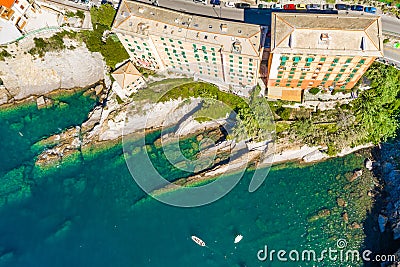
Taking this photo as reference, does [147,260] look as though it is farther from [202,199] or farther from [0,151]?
[0,151]

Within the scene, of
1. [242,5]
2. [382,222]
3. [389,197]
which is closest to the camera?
[382,222]

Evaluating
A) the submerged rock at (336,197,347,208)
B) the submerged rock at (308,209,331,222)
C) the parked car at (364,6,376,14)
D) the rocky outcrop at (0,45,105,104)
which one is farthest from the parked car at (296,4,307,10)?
the rocky outcrop at (0,45,105,104)

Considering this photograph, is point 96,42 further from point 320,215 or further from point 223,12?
point 320,215

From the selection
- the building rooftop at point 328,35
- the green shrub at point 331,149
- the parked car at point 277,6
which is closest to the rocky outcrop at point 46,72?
the parked car at point 277,6

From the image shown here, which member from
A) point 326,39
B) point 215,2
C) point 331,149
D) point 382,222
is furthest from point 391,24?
point 382,222

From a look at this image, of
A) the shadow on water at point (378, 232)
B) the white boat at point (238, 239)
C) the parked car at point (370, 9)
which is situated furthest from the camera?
the white boat at point (238, 239)

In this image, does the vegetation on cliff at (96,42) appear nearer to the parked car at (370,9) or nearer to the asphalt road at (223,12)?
the asphalt road at (223,12)

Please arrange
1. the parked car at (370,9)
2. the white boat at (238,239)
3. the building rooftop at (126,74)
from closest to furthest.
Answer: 1. the parked car at (370,9)
2. the white boat at (238,239)
3. the building rooftop at (126,74)

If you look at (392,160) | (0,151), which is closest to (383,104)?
(392,160)
